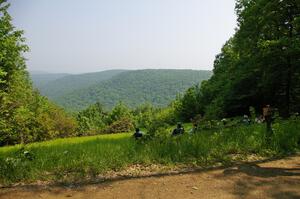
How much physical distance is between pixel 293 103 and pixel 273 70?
Answer: 17.2 ft

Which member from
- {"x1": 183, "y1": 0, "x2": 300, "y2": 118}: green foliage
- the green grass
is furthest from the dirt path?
{"x1": 183, "y1": 0, "x2": 300, "y2": 118}: green foliage

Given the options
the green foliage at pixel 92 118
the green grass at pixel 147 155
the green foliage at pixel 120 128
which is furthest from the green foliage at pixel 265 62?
the green foliage at pixel 92 118

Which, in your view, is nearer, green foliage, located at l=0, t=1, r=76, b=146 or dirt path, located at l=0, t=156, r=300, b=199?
dirt path, located at l=0, t=156, r=300, b=199

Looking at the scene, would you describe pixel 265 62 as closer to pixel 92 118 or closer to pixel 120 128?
pixel 120 128

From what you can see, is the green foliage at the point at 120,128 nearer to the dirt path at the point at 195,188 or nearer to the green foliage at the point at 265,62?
the green foliage at the point at 265,62

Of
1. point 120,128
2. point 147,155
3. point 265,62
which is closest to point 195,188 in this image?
point 147,155

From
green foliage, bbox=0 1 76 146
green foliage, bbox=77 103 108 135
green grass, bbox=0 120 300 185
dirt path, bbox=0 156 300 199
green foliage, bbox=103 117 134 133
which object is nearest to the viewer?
dirt path, bbox=0 156 300 199

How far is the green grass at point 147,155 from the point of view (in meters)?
7.70

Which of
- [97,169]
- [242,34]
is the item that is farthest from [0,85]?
[97,169]

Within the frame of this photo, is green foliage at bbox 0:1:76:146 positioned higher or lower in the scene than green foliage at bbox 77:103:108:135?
higher

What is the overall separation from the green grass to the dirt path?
68 centimetres

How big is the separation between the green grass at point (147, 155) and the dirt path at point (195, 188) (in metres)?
0.68

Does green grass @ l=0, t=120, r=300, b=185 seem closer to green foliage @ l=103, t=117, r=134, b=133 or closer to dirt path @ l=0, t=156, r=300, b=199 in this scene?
dirt path @ l=0, t=156, r=300, b=199

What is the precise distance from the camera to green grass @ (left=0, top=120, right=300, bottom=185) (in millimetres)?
7695
